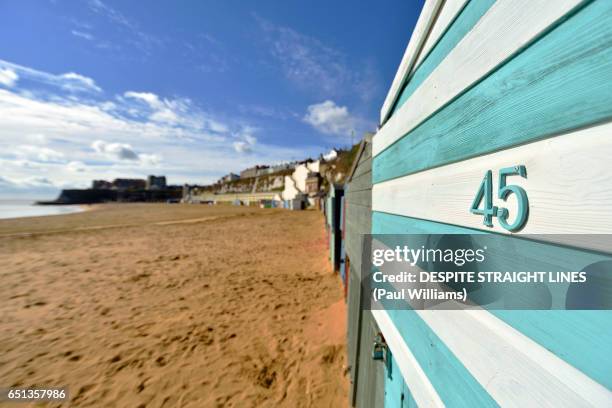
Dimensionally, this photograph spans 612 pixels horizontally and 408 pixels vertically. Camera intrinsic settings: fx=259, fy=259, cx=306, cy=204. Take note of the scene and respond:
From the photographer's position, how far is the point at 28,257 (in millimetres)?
11461

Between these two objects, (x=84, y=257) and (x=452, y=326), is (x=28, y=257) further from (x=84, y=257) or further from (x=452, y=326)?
(x=452, y=326)

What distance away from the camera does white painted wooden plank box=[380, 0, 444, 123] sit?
4.35ft

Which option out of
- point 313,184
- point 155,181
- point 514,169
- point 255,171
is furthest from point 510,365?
point 155,181

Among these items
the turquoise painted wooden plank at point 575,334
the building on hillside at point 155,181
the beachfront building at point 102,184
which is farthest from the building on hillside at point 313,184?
the beachfront building at point 102,184

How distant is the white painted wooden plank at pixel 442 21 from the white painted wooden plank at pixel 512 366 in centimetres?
122

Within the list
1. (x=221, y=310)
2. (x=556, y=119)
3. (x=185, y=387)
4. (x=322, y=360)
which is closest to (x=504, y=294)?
(x=556, y=119)

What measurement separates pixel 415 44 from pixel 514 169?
1151 mm

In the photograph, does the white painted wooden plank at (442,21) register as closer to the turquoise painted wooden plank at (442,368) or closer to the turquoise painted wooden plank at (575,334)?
the turquoise painted wooden plank at (575,334)

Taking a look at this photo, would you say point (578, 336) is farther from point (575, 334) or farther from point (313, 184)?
point (313, 184)

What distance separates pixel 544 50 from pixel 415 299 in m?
1.20

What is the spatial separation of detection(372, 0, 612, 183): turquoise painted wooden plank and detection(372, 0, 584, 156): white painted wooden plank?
0.03 metres

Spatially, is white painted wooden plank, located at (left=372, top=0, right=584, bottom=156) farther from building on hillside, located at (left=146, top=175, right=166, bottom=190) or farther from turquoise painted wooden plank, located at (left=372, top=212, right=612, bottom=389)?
building on hillside, located at (left=146, top=175, right=166, bottom=190)

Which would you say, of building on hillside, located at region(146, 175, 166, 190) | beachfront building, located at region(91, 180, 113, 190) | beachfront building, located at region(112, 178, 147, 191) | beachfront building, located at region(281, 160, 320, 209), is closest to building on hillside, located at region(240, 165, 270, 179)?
beachfront building, located at region(281, 160, 320, 209)

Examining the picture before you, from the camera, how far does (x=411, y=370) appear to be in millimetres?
1427
